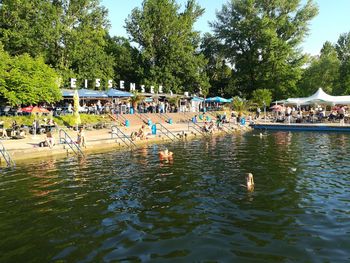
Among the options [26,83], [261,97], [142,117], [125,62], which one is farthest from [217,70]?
[26,83]

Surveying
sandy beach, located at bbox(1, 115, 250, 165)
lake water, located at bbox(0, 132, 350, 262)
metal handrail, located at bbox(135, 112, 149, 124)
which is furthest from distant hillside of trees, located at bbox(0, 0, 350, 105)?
lake water, located at bbox(0, 132, 350, 262)

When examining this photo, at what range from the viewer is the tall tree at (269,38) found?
62531 millimetres

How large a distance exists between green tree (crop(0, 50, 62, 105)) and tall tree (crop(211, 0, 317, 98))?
126 ft

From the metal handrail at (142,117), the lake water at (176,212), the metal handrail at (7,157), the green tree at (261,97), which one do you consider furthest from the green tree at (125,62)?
the lake water at (176,212)

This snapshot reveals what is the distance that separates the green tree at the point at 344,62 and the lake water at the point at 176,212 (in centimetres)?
5036

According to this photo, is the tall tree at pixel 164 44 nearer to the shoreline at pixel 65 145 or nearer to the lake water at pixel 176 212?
the shoreline at pixel 65 145

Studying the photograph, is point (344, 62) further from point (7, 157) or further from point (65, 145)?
point (7, 157)

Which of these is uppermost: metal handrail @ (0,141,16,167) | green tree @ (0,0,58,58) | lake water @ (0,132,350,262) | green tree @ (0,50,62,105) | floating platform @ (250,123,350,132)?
green tree @ (0,0,58,58)

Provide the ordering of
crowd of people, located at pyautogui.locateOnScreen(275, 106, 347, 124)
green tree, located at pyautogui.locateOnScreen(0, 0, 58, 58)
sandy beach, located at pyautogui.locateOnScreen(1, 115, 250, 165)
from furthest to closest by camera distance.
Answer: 1. green tree, located at pyautogui.locateOnScreen(0, 0, 58, 58)
2. crowd of people, located at pyautogui.locateOnScreen(275, 106, 347, 124)
3. sandy beach, located at pyautogui.locateOnScreen(1, 115, 250, 165)

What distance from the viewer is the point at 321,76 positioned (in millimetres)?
66375

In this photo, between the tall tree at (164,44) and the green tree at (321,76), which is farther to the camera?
the green tree at (321,76)

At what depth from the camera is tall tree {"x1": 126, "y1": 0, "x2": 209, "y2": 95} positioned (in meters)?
61.2

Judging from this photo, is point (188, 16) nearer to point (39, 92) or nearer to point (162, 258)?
point (39, 92)

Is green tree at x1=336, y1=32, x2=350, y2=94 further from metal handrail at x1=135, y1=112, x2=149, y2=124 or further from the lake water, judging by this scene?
the lake water
